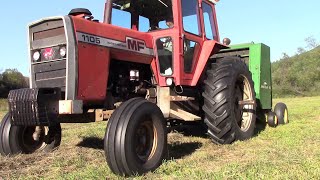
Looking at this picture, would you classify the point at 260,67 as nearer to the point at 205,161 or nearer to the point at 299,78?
the point at 205,161

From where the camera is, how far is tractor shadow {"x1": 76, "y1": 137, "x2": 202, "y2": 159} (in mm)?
5402

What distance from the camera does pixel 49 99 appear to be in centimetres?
451

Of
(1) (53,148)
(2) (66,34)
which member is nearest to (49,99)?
(2) (66,34)

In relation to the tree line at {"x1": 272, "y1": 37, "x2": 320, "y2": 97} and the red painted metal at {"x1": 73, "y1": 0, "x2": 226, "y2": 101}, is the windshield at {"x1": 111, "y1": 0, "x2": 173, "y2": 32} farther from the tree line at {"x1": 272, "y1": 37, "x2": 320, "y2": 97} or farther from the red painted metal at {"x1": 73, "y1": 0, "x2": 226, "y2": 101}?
the tree line at {"x1": 272, "y1": 37, "x2": 320, "y2": 97}

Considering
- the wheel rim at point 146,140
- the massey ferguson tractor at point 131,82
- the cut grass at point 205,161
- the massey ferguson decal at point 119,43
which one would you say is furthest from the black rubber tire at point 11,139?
the wheel rim at point 146,140

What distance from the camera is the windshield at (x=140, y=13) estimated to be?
6043mm

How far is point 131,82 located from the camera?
5535mm

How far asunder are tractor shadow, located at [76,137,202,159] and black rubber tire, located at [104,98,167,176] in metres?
0.80

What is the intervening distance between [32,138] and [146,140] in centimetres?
207

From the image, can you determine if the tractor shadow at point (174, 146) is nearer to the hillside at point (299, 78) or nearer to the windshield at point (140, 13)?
the windshield at point (140, 13)

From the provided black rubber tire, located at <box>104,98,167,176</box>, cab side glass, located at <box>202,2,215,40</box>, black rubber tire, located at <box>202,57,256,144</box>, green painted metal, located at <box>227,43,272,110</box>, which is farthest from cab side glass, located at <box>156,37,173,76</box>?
green painted metal, located at <box>227,43,272,110</box>

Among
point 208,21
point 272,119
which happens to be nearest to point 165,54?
point 208,21

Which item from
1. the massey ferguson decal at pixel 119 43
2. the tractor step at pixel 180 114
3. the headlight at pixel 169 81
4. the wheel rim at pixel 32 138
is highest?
the massey ferguson decal at pixel 119 43

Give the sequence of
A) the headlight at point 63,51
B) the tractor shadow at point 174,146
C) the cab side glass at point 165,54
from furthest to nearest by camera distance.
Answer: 1. the cab side glass at point 165,54
2. the tractor shadow at point 174,146
3. the headlight at point 63,51
